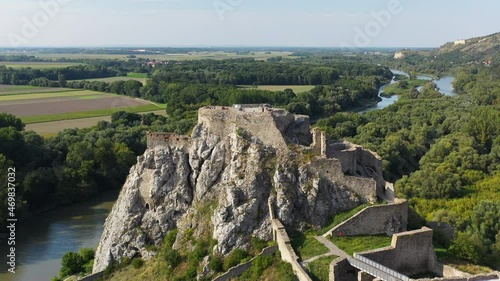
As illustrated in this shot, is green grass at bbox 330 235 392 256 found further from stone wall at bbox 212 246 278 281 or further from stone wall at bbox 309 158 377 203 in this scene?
stone wall at bbox 212 246 278 281

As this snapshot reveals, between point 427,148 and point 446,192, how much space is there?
24.1 m

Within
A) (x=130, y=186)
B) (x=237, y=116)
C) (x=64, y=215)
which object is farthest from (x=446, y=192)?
(x=64, y=215)

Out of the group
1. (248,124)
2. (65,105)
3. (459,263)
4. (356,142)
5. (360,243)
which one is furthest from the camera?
(65,105)

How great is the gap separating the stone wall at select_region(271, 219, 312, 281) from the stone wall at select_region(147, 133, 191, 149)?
8922 millimetres

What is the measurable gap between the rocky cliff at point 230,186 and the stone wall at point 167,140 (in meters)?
0.08

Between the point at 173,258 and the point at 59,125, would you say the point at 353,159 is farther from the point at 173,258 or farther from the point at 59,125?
the point at 59,125

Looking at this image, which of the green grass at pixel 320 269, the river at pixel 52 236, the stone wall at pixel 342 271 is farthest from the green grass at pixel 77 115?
the stone wall at pixel 342 271

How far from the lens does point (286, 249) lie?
26.3 m

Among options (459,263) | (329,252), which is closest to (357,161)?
(459,263)

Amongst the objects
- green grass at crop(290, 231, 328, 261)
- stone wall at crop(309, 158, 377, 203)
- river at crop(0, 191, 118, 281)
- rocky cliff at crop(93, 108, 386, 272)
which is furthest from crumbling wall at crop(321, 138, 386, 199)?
river at crop(0, 191, 118, 281)

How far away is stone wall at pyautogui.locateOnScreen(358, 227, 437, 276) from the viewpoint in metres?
26.0

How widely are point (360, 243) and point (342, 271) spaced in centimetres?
298

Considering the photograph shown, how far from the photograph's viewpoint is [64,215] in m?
55.2

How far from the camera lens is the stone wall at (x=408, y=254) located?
2597cm
